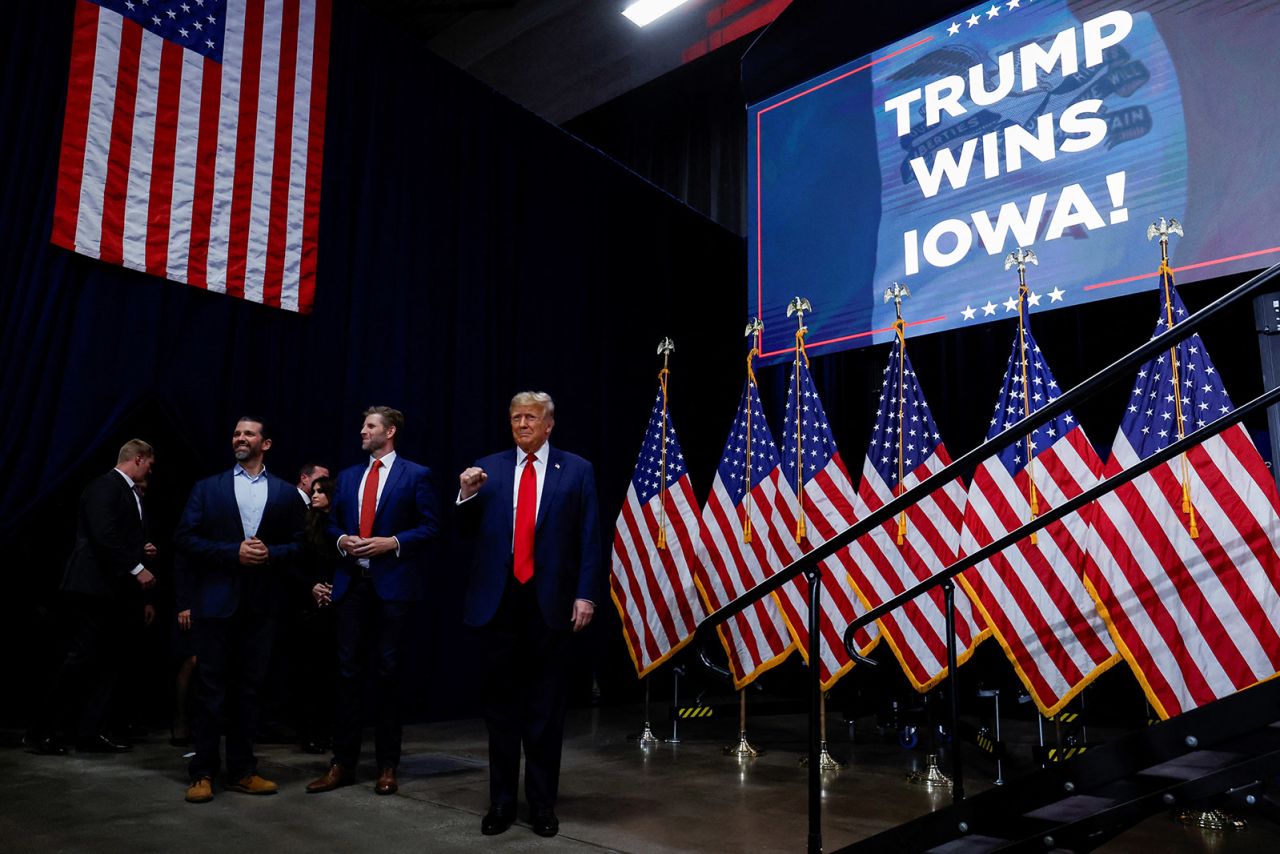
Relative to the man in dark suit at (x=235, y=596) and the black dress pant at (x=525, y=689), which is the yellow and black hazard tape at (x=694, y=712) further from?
the man in dark suit at (x=235, y=596)

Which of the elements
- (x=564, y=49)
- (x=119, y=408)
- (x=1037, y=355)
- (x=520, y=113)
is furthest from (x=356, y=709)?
(x=564, y=49)

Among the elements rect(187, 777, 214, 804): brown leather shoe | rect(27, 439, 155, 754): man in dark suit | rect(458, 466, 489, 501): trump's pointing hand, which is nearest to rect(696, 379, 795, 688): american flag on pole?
rect(458, 466, 489, 501): trump's pointing hand

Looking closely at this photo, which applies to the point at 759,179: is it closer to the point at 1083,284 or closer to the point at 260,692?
the point at 1083,284

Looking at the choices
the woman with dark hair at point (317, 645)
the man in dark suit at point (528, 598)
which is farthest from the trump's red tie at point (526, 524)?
the woman with dark hair at point (317, 645)

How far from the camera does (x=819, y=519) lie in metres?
5.11

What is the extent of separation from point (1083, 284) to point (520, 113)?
15.3ft

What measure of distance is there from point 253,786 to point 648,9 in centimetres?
686

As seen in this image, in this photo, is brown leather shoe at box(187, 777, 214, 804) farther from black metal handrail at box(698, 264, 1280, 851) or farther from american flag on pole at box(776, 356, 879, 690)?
american flag on pole at box(776, 356, 879, 690)

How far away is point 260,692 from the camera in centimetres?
358

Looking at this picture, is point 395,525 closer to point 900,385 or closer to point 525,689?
point 525,689

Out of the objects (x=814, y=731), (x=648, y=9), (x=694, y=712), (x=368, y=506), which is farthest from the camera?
(x=648, y=9)

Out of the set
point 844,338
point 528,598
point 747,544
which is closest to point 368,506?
point 528,598

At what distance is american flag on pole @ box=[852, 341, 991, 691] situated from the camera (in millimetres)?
4578

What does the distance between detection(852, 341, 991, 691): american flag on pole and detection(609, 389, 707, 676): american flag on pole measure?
1.06 meters
